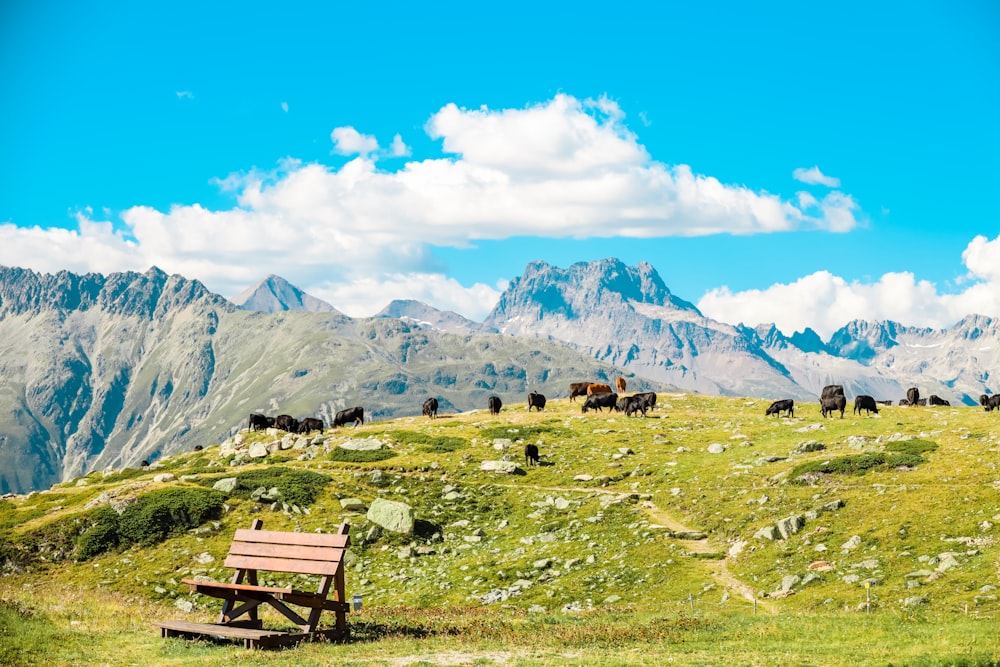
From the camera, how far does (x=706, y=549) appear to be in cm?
4159

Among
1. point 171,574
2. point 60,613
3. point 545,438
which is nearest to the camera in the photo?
point 60,613

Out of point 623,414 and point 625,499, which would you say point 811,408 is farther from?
point 625,499

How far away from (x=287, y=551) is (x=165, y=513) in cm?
2988

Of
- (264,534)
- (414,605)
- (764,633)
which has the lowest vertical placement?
(414,605)

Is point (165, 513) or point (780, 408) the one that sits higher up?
point (780, 408)

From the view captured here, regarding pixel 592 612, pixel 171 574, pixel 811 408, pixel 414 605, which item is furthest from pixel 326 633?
pixel 811 408

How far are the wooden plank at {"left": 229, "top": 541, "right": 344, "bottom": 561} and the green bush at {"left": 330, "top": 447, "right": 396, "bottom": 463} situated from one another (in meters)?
38.2

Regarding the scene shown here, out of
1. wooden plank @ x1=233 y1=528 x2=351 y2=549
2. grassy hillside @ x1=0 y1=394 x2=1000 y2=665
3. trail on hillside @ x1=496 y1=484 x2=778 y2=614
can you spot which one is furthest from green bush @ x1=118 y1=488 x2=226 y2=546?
wooden plank @ x1=233 y1=528 x2=351 y2=549

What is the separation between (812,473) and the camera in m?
48.7

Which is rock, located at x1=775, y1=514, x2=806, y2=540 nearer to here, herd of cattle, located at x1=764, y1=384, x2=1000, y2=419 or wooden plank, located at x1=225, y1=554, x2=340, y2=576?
wooden plank, located at x1=225, y1=554, x2=340, y2=576

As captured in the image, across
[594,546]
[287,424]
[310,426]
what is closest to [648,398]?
[310,426]

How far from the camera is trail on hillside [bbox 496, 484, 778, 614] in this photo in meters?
35.2

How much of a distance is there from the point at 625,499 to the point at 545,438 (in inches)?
739

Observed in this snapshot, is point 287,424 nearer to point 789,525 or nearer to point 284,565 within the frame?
point 789,525
